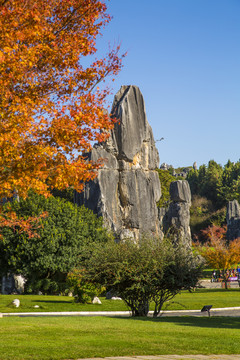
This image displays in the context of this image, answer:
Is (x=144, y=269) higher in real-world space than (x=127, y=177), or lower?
lower

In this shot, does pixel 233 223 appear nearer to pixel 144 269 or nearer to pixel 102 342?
pixel 144 269

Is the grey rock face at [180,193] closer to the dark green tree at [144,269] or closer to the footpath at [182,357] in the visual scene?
the dark green tree at [144,269]

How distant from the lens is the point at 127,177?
165ft

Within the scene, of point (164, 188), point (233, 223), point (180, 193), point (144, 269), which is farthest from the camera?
point (164, 188)

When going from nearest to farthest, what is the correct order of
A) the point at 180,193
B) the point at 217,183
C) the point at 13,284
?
1. the point at 13,284
2. the point at 180,193
3. the point at 217,183

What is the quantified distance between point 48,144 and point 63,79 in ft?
6.86

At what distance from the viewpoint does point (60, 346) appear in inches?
371

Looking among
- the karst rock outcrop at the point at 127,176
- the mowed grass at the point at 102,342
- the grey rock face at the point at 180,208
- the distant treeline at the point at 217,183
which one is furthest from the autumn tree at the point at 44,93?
the distant treeline at the point at 217,183

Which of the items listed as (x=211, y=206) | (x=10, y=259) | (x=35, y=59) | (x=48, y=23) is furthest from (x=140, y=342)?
(x=211, y=206)

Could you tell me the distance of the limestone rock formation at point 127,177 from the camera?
47781mm

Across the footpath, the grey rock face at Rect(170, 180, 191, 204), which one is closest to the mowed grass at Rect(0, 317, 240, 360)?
the footpath

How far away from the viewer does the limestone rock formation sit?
47781 millimetres

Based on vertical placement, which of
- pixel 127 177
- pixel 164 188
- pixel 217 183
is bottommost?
pixel 127 177

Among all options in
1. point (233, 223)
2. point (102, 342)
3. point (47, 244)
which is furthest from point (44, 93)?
point (233, 223)
